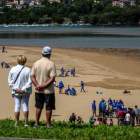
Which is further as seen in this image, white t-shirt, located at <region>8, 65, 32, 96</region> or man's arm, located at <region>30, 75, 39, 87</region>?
white t-shirt, located at <region>8, 65, 32, 96</region>

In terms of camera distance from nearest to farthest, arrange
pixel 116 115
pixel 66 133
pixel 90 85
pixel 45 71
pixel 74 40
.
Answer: pixel 66 133
pixel 45 71
pixel 116 115
pixel 90 85
pixel 74 40

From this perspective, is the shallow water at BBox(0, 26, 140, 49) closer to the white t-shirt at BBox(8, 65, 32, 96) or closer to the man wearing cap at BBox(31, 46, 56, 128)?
the white t-shirt at BBox(8, 65, 32, 96)

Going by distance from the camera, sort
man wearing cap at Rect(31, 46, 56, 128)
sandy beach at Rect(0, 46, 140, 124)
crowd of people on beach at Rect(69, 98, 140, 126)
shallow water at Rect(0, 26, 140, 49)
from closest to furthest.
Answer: man wearing cap at Rect(31, 46, 56, 128), crowd of people on beach at Rect(69, 98, 140, 126), sandy beach at Rect(0, 46, 140, 124), shallow water at Rect(0, 26, 140, 49)

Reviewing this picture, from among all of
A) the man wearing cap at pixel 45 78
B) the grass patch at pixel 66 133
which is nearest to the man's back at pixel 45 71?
the man wearing cap at pixel 45 78

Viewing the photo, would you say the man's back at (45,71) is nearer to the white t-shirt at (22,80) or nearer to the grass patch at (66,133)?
the white t-shirt at (22,80)

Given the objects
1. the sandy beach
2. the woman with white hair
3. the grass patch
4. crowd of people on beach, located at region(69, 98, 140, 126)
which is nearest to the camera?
the grass patch

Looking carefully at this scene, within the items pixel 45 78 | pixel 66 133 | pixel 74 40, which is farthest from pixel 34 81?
pixel 74 40

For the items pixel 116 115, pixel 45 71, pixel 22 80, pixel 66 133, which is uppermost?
pixel 45 71

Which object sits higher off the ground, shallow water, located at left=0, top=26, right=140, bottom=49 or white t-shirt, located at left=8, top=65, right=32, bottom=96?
white t-shirt, located at left=8, top=65, right=32, bottom=96

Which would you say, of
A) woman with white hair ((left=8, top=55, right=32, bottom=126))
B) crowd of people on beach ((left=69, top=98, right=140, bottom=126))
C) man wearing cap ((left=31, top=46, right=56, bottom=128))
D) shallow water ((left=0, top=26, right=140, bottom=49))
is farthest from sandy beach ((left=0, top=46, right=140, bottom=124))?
shallow water ((left=0, top=26, right=140, bottom=49))

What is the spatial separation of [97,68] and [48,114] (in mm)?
31416

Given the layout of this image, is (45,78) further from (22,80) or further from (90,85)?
(90,85)

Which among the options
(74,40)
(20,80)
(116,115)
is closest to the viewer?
(20,80)

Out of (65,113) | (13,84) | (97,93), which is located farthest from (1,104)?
(13,84)
